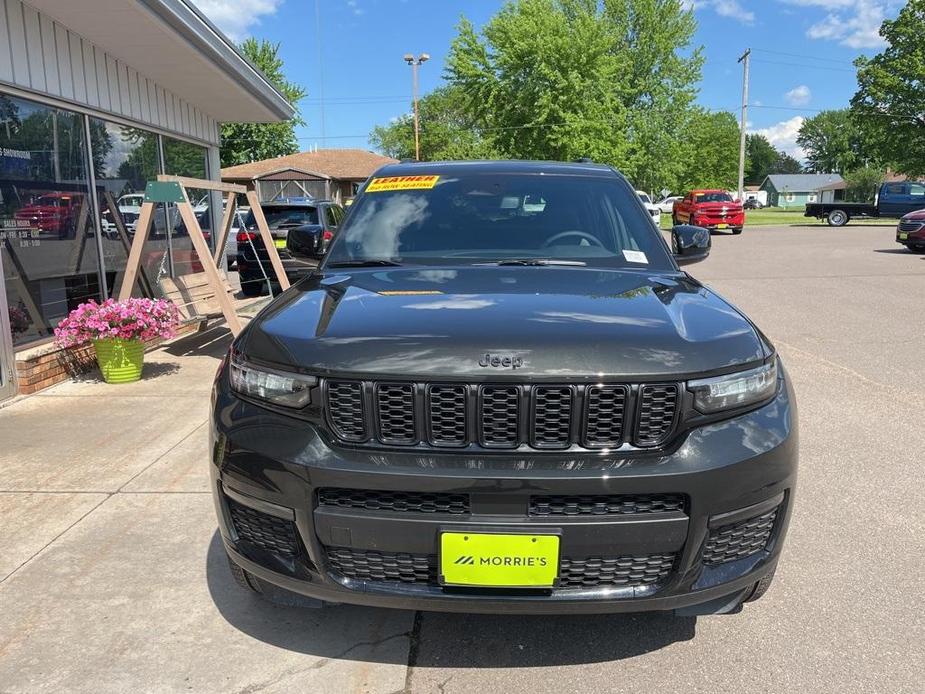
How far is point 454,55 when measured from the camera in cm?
3581

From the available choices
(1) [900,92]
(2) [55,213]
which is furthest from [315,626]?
(1) [900,92]

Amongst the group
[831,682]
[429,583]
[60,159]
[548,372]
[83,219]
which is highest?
[60,159]

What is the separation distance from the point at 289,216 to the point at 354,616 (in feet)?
34.2

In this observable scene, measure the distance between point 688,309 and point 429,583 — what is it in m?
1.29

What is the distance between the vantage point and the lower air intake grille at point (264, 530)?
2195mm

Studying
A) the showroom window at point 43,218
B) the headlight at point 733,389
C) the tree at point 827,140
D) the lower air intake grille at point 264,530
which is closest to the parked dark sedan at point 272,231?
the showroom window at point 43,218

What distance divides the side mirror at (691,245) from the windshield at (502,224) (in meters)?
0.43

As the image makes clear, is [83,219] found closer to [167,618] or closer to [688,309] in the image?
[167,618]

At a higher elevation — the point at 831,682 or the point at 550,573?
the point at 550,573

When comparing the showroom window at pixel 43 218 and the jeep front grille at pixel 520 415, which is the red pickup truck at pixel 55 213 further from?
the jeep front grille at pixel 520 415

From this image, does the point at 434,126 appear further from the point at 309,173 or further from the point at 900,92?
the point at 900,92

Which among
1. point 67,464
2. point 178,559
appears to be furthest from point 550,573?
point 67,464

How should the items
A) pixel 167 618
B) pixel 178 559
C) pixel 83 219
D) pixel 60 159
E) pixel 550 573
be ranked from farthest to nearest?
pixel 83 219, pixel 60 159, pixel 178 559, pixel 167 618, pixel 550 573

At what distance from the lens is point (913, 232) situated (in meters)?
19.3
